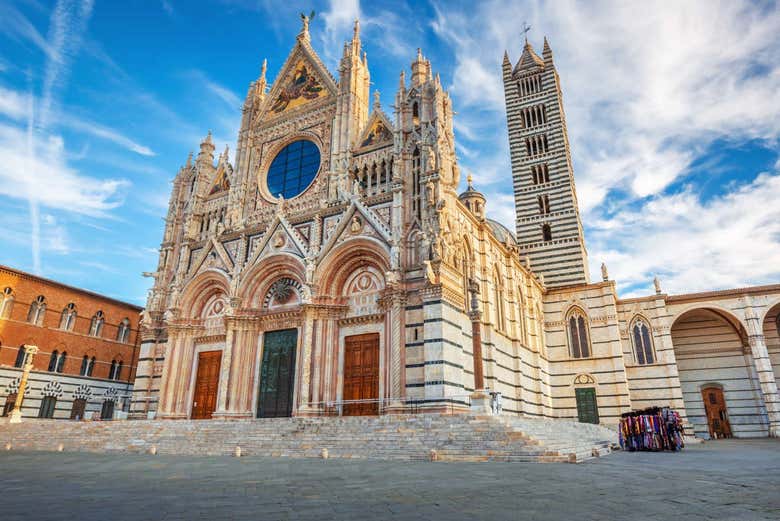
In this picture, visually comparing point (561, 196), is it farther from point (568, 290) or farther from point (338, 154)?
point (338, 154)

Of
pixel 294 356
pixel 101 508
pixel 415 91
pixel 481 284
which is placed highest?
pixel 415 91

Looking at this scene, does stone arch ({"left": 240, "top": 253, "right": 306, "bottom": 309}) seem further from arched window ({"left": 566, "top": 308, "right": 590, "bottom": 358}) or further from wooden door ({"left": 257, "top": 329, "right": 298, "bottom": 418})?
arched window ({"left": 566, "top": 308, "right": 590, "bottom": 358})

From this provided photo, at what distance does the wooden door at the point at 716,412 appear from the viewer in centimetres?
2867

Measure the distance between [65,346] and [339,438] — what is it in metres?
22.9

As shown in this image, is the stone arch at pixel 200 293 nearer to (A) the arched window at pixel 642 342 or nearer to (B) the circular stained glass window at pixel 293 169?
(B) the circular stained glass window at pixel 293 169

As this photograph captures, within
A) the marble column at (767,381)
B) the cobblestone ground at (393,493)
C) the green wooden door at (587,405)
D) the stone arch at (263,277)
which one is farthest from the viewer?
the green wooden door at (587,405)

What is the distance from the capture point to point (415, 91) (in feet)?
72.9

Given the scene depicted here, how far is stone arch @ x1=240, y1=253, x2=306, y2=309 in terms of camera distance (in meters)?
22.4

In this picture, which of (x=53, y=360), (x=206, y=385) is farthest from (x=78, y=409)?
(x=206, y=385)

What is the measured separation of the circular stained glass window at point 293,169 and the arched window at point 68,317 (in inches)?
586

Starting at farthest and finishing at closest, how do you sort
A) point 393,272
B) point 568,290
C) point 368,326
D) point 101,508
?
1. point 568,290
2. point 368,326
3. point 393,272
4. point 101,508

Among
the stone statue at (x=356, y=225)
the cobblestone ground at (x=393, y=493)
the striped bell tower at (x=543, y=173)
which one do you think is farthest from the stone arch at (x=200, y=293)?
the striped bell tower at (x=543, y=173)

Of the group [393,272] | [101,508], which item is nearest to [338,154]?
[393,272]

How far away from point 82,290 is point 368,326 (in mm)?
20745
